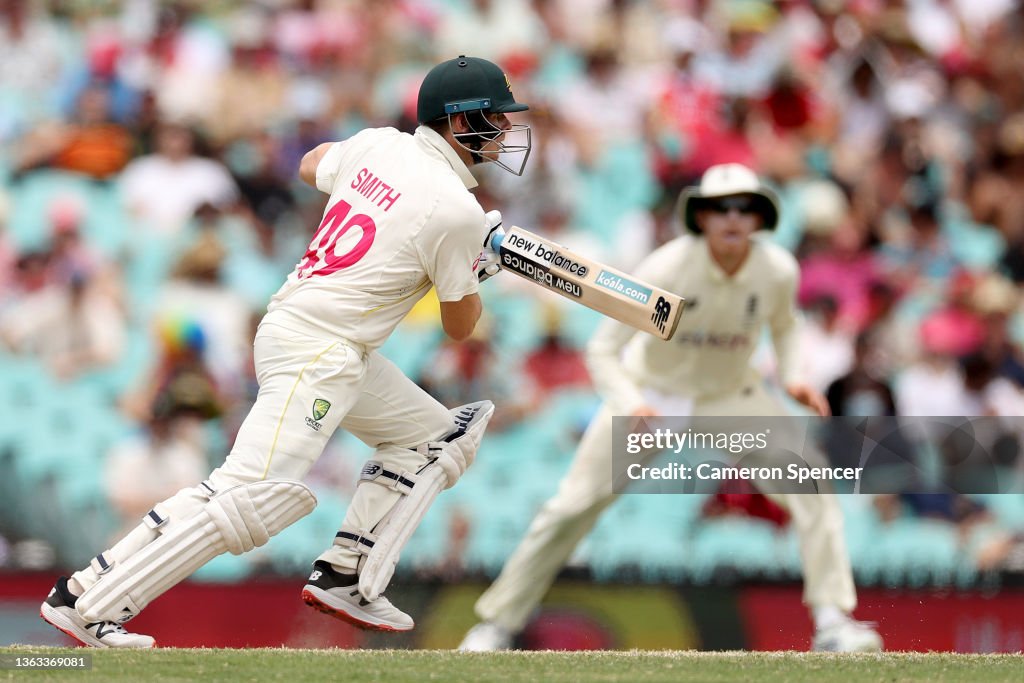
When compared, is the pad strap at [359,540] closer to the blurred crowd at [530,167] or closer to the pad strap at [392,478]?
the pad strap at [392,478]

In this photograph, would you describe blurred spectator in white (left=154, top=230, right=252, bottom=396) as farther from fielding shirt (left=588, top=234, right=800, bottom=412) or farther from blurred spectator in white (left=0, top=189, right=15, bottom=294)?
fielding shirt (left=588, top=234, right=800, bottom=412)

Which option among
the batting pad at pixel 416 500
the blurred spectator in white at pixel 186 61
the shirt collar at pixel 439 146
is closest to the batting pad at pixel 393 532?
the batting pad at pixel 416 500

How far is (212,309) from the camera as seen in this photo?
8.25 m

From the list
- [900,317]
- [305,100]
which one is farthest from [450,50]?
[900,317]

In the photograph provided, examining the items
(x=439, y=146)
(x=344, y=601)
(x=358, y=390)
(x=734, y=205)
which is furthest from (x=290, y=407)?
(x=734, y=205)

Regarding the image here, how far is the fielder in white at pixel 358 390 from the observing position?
4461 millimetres

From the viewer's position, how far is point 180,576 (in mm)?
4473

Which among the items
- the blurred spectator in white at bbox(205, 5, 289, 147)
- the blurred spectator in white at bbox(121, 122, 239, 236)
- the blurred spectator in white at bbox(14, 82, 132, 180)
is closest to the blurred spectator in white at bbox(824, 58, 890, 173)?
the blurred spectator in white at bbox(205, 5, 289, 147)

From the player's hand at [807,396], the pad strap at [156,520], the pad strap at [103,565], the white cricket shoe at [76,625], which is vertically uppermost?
the player's hand at [807,396]

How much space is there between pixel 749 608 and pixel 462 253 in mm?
3048

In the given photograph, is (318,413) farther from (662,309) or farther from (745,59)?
(745,59)

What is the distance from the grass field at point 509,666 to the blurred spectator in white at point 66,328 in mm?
3437

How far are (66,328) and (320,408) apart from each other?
13.4 feet

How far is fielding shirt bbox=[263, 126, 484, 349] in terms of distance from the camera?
4625 mm
